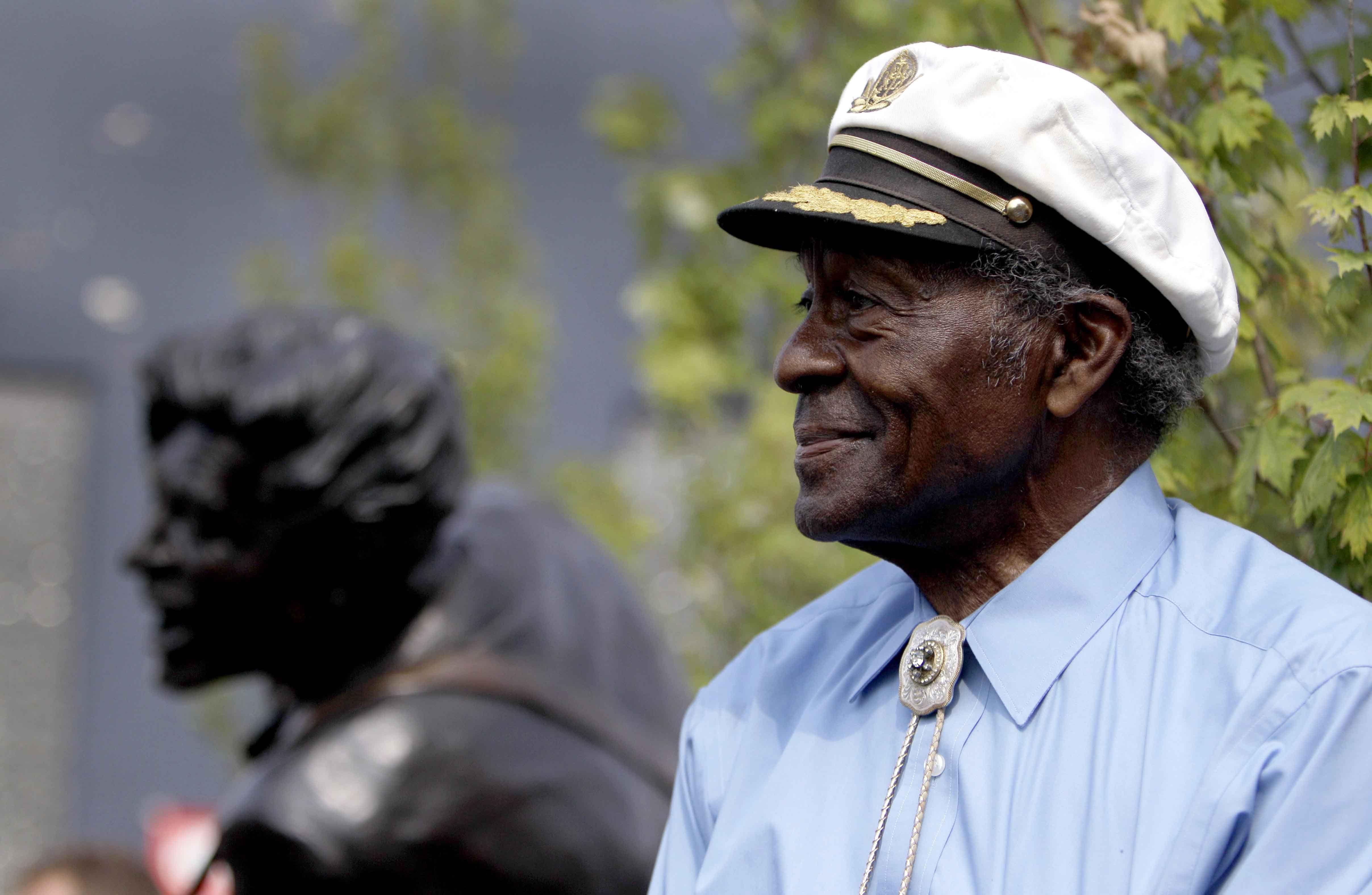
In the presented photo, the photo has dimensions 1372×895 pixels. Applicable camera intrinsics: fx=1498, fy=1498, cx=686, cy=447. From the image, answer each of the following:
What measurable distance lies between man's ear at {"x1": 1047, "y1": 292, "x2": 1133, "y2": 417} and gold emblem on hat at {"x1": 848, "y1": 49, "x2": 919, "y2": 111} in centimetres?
28

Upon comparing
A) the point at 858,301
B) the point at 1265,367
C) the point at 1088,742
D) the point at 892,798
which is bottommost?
the point at 892,798

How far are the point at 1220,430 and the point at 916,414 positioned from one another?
69 centimetres

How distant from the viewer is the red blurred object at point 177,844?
412cm

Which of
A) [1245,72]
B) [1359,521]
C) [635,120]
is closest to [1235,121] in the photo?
[1245,72]

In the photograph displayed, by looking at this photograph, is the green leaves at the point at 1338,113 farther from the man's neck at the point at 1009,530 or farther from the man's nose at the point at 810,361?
the man's nose at the point at 810,361

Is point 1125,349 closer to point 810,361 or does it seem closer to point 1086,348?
point 1086,348

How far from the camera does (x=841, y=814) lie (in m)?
1.49

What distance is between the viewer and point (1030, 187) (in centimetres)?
146

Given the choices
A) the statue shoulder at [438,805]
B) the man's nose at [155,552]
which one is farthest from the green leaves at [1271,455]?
the man's nose at [155,552]

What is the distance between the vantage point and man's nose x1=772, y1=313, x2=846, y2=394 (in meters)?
1.54

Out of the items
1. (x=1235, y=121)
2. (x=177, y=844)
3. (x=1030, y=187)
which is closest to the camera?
(x=1030, y=187)

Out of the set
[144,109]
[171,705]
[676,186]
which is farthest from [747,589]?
[144,109]

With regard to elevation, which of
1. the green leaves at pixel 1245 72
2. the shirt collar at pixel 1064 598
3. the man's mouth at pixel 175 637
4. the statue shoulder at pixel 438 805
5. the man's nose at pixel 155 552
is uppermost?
the green leaves at pixel 1245 72

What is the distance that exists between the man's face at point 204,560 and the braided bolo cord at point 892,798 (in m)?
1.50
